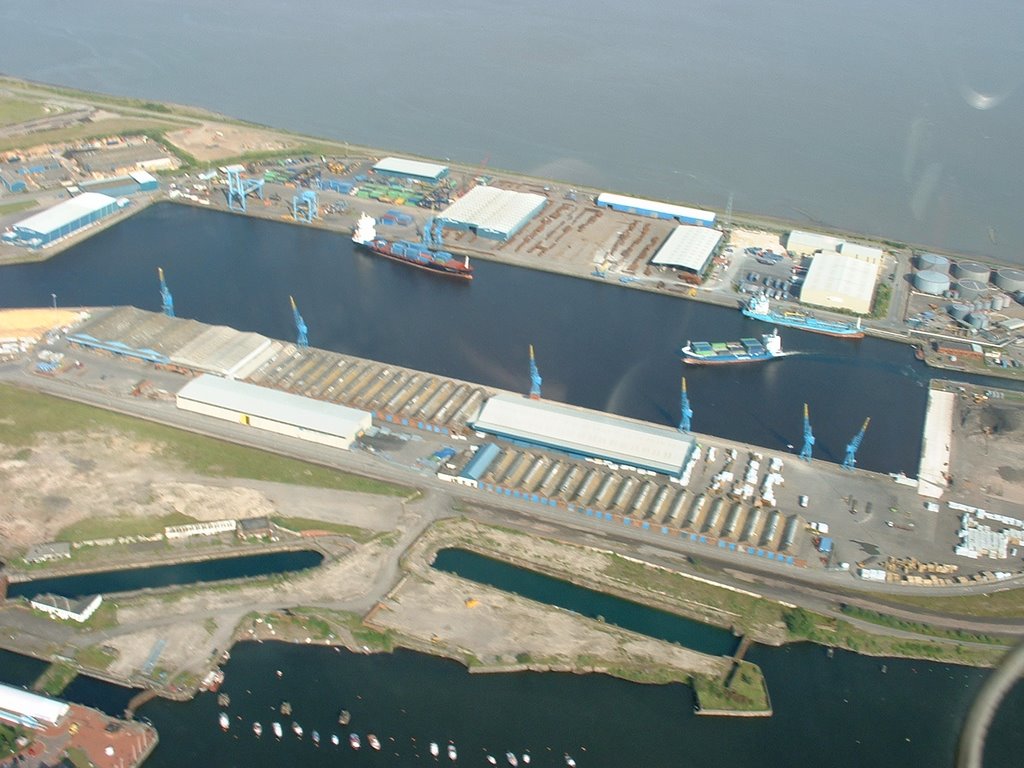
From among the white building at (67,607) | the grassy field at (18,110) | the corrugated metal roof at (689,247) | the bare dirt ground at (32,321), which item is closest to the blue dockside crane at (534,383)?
the corrugated metal roof at (689,247)

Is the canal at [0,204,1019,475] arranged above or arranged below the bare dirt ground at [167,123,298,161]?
below

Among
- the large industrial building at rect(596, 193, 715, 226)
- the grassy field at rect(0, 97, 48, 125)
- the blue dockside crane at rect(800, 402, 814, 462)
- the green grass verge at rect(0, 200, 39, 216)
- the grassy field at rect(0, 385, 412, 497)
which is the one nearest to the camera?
the grassy field at rect(0, 385, 412, 497)

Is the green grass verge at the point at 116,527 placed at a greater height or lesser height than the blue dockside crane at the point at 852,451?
lesser

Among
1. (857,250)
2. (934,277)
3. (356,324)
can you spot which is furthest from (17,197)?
(934,277)

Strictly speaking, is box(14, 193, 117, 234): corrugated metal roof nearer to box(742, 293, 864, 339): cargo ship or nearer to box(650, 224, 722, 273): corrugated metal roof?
box(650, 224, 722, 273): corrugated metal roof

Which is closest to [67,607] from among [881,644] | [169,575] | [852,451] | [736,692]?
[169,575]

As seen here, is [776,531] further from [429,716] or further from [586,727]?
[429,716]

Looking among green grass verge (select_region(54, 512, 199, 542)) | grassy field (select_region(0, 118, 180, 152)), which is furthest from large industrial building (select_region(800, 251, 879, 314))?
grassy field (select_region(0, 118, 180, 152))

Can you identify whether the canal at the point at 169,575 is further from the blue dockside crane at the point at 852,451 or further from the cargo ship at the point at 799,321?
the cargo ship at the point at 799,321
